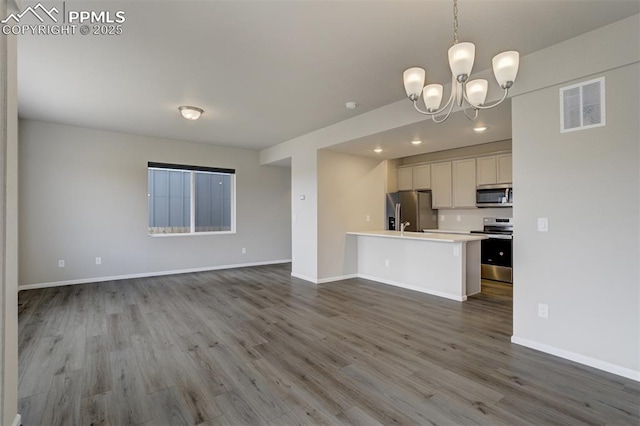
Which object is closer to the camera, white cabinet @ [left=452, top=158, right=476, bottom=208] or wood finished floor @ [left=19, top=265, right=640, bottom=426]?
wood finished floor @ [left=19, top=265, right=640, bottom=426]

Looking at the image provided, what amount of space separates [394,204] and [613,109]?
438 centimetres

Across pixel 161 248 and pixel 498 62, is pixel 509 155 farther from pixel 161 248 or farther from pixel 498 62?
pixel 161 248

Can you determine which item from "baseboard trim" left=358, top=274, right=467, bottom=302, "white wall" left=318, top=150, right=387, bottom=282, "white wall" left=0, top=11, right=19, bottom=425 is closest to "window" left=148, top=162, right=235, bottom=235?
"white wall" left=318, top=150, right=387, bottom=282

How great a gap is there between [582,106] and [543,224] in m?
1.01

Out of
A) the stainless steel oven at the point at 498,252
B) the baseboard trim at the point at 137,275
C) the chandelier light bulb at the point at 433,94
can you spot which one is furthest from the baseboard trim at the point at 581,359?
the baseboard trim at the point at 137,275

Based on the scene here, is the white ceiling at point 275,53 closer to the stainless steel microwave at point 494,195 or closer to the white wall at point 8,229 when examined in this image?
the white wall at point 8,229

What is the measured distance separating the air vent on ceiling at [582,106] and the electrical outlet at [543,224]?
765 mm

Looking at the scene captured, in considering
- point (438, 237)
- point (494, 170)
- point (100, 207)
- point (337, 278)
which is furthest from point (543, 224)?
point (100, 207)

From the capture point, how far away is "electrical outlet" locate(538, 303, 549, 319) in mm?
2681

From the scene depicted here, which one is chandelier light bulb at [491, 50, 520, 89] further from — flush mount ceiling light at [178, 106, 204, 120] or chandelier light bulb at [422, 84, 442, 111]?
flush mount ceiling light at [178, 106, 204, 120]

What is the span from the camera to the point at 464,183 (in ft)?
19.9

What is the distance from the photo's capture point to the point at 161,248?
5.99m

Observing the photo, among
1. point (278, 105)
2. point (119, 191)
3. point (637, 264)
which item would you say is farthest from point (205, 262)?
point (637, 264)

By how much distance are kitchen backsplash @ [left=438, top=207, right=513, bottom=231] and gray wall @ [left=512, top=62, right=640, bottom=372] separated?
10.5ft
